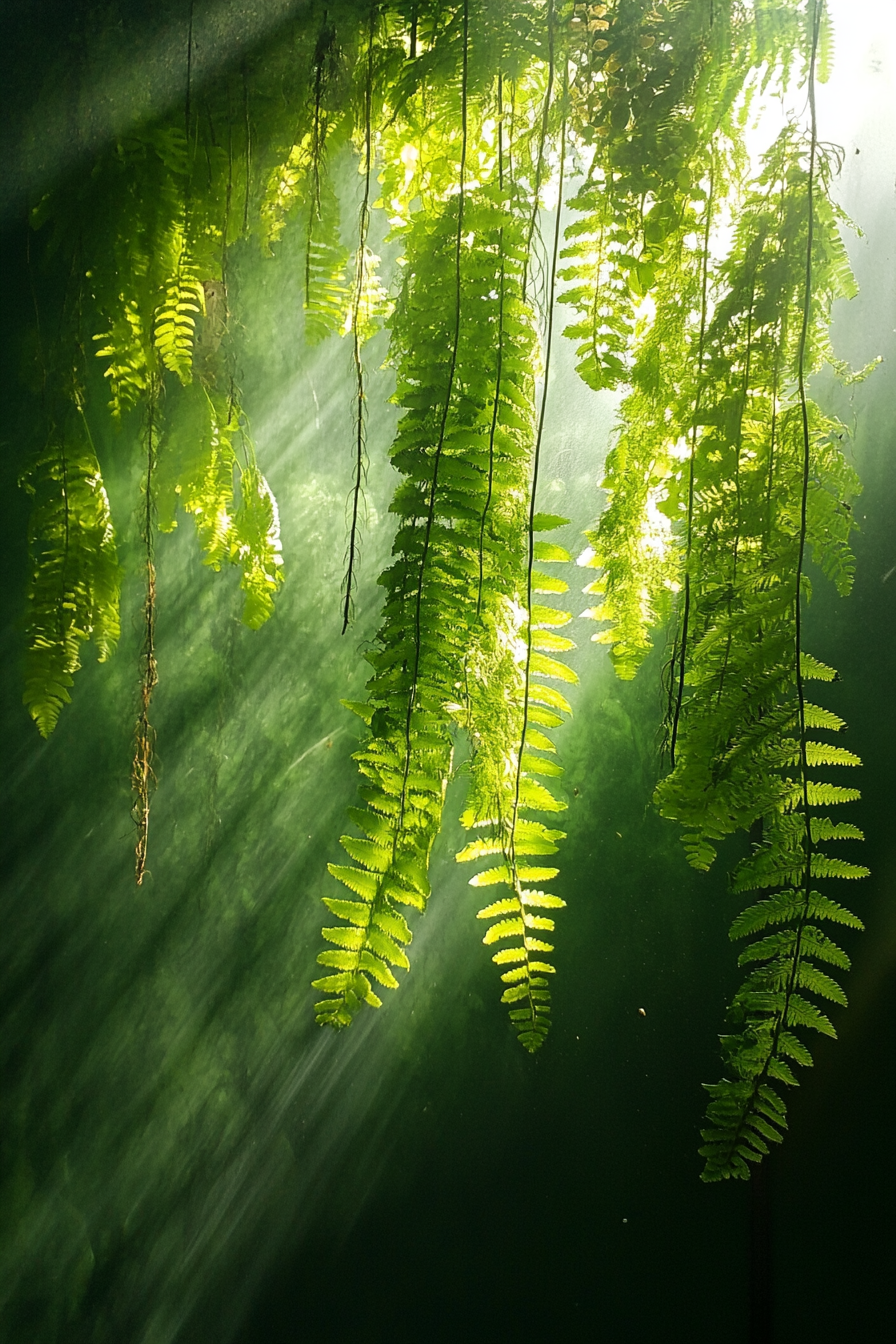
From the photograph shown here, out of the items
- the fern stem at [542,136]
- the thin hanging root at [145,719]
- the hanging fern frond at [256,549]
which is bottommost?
the thin hanging root at [145,719]

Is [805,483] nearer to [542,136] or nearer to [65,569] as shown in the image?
[542,136]

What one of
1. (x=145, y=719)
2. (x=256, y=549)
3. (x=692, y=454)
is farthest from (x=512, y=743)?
(x=145, y=719)

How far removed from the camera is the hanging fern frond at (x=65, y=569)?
120 cm

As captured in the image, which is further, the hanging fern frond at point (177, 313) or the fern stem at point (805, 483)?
the hanging fern frond at point (177, 313)

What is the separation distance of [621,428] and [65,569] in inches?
30.9

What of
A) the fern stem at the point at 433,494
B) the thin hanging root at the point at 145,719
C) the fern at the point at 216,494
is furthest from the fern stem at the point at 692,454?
the thin hanging root at the point at 145,719

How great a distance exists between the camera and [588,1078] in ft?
6.97

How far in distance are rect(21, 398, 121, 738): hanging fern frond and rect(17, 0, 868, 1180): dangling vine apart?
0.05 ft

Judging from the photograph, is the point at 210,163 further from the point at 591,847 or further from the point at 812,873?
the point at 591,847

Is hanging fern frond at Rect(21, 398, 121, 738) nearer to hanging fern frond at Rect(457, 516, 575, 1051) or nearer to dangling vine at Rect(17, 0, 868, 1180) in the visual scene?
dangling vine at Rect(17, 0, 868, 1180)

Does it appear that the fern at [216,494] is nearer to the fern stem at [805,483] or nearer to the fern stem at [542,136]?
the fern stem at [542,136]

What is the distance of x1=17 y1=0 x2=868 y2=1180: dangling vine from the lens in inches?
36.4

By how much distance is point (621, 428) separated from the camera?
1.16 metres

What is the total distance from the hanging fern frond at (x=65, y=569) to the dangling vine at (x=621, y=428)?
0.02m
